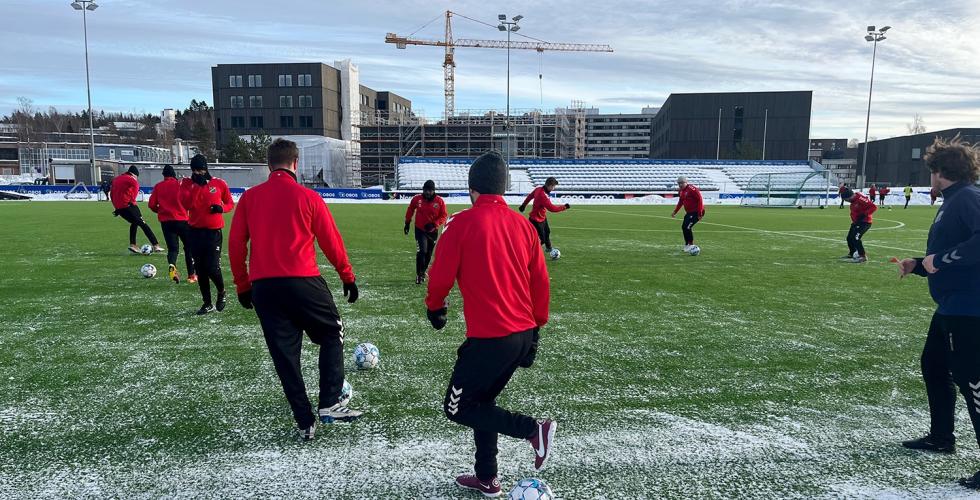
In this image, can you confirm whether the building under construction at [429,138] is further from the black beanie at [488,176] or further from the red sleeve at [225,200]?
the black beanie at [488,176]

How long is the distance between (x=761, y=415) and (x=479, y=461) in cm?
251

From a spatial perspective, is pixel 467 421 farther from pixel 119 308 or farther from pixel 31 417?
pixel 119 308

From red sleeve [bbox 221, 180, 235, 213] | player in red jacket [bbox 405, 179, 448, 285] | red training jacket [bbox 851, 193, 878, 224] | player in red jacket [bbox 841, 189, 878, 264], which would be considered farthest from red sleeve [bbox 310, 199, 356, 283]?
red training jacket [bbox 851, 193, 878, 224]

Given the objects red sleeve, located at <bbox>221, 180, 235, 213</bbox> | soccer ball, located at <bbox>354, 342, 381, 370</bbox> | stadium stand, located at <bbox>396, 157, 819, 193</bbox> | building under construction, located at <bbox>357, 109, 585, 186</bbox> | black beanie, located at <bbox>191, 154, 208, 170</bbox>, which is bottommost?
soccer ball, located at <bbox>354, 342, 381, 370</bbox>

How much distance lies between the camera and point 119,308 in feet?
26.7

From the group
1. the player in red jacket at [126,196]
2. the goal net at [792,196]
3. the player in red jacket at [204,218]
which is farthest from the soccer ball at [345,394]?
the goal net at [792,196]

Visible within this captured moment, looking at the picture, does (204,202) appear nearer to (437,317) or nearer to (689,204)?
(437,317)

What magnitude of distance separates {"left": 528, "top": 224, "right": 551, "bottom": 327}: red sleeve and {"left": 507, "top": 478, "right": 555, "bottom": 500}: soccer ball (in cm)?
91

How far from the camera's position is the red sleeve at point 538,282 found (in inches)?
128

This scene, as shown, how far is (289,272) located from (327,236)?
40cm

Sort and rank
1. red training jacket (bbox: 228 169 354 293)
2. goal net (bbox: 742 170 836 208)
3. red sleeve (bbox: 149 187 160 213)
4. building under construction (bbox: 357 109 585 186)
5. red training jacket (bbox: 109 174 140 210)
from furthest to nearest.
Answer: building under construction (bbox: 357 109 585 186) < goal net (bbox: 742 170 836 208) < red training jacket (bbox: 109 174 140 210) < red sleeve (bbox: 149 187 160 213) < red training jacket (bbox: 228 169 354 293)

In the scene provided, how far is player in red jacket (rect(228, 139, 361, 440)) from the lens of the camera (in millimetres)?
3908

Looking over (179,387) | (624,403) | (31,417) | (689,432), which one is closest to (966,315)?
(689,432)

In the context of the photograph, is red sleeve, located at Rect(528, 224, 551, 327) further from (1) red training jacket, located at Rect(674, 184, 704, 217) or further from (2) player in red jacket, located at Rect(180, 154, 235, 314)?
(1) red training jacket, located at Rect(674, 184, 704, 217)
